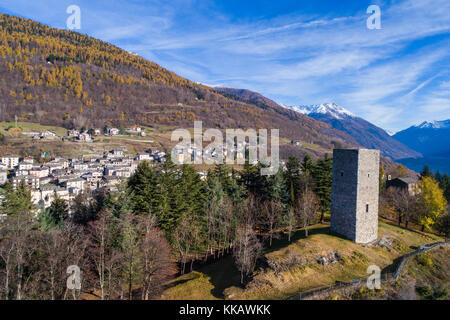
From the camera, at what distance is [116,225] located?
23297 millimetres

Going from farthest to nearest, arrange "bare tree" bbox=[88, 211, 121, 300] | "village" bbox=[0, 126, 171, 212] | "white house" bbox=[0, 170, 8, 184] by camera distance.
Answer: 1. "white house" bbox=[0, 170, 8, 184]
2. "village" bbox=[0, 126, 171, 212]
3. "bare tree" bbox=[88, 211, 121, 300]

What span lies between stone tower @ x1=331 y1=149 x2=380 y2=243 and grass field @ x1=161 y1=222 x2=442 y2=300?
4.41 feet

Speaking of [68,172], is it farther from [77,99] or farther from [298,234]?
[77,99]

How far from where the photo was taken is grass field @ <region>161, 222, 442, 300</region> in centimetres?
1897

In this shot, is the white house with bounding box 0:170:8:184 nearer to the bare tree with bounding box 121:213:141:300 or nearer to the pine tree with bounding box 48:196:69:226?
the pine tree with bounding box 48:196:69:226

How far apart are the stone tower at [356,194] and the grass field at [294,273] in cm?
134

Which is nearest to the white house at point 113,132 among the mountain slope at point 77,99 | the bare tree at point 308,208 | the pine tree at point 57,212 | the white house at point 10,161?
the mountain slope at point 77,99

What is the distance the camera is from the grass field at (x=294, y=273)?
19.0 m

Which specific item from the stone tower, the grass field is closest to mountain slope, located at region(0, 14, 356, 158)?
the grass field

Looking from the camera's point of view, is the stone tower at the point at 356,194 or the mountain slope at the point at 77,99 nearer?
the stone tower at the point at 356,194

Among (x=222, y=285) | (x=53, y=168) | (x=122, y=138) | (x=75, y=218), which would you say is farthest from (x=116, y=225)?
(x=122, y=138)

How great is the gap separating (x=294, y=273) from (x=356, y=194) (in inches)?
385

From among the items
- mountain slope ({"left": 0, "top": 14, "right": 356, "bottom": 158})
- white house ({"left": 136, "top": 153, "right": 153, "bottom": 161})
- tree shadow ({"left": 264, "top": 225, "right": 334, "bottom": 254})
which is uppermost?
mountain slope ({"left": 0, "top": 14, "right": 356, "bottom": 158})

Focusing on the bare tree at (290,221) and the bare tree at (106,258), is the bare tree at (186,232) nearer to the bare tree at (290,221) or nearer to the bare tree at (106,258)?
the bare tree at (106,258)
